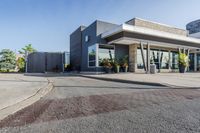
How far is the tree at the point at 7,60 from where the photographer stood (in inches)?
1249

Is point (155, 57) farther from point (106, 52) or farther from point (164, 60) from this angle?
point (106, 52)

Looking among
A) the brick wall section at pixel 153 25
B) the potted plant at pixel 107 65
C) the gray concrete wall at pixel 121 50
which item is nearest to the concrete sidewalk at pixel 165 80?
the potted plant at pixel 107 65

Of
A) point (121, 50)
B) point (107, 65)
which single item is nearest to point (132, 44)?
point (121, 50)

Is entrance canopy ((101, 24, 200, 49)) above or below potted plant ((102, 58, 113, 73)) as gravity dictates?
above

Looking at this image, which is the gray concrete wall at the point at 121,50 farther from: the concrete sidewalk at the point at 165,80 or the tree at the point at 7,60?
the tree at the point at 7,60

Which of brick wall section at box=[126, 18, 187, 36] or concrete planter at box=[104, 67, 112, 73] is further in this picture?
brick wall section at box=[126, 18, 187, 36]

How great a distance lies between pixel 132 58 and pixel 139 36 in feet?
11.2

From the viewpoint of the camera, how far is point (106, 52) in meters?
17.3

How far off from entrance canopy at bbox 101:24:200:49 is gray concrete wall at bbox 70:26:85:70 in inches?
231

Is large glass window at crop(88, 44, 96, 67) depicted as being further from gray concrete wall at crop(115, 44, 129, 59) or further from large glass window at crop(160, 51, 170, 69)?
large glass window at crop(160, 51, 170, 69)

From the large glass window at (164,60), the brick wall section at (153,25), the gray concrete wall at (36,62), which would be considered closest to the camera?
the brick wall section at (153,25)

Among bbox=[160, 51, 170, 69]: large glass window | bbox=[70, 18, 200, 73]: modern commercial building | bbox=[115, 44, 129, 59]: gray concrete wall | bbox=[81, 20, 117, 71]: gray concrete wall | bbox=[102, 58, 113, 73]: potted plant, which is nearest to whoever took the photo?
bbox=[70, 18, 200, 73]: modern commercial building

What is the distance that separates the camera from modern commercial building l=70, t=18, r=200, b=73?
15.4 meters

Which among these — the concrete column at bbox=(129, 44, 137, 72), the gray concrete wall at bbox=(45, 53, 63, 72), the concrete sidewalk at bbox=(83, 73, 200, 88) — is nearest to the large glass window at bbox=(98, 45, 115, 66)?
the concrete column at bbox=(129, 44, 137, 72)
